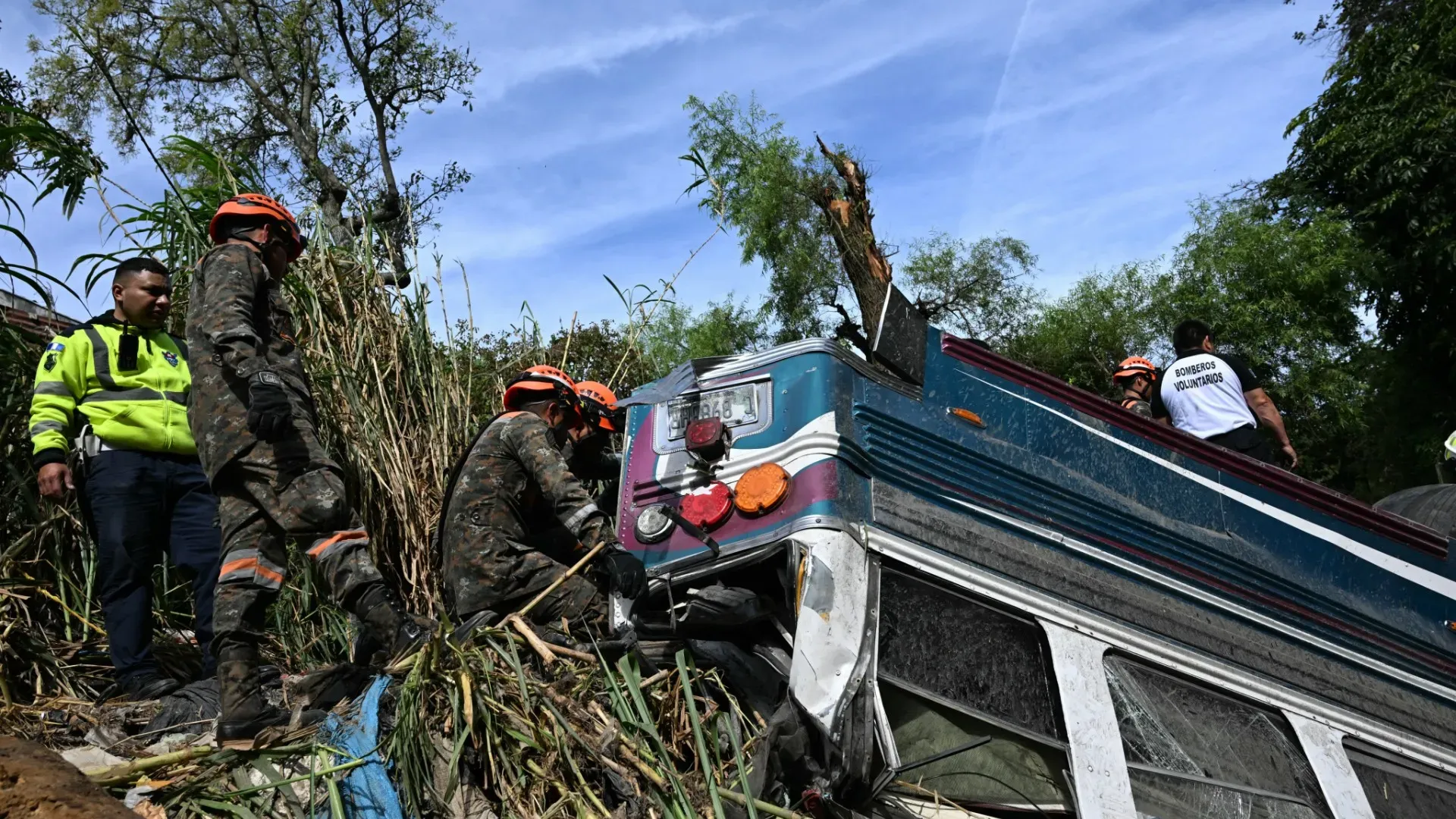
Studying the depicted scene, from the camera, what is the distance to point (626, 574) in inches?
135

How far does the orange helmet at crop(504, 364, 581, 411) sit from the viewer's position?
4543mm

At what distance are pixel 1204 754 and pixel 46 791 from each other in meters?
3.04

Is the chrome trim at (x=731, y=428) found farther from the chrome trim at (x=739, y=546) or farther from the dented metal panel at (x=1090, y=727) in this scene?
the dented metal panel at (x=1090, y=727)

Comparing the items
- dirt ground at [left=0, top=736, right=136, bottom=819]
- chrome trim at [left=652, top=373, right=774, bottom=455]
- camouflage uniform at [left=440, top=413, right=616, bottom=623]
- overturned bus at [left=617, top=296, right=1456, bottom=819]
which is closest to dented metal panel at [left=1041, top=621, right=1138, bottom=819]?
overturned bus at [left=617, top=296, right=1456, bottom=819]

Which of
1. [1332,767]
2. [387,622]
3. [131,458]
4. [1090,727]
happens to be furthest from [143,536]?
[1332,767]

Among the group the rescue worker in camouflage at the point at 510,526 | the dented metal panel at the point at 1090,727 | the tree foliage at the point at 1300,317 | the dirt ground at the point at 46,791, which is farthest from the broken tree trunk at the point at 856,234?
the dirt ground at the point at 46,791

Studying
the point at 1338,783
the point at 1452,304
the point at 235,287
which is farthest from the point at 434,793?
the point at 1452,304

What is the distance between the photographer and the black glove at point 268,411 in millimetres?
3551

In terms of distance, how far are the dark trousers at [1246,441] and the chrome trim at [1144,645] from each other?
1517 millimetres

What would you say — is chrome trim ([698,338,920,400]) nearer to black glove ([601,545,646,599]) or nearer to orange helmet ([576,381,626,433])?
black glove ([601,545,646,599])

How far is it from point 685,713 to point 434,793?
0.74 metres

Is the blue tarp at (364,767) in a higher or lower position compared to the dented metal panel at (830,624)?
lower

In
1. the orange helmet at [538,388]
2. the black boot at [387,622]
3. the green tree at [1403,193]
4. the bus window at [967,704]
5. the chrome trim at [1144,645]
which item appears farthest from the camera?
the green tree at [1403,193]

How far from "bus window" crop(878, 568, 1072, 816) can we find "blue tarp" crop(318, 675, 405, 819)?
52.7 inches
